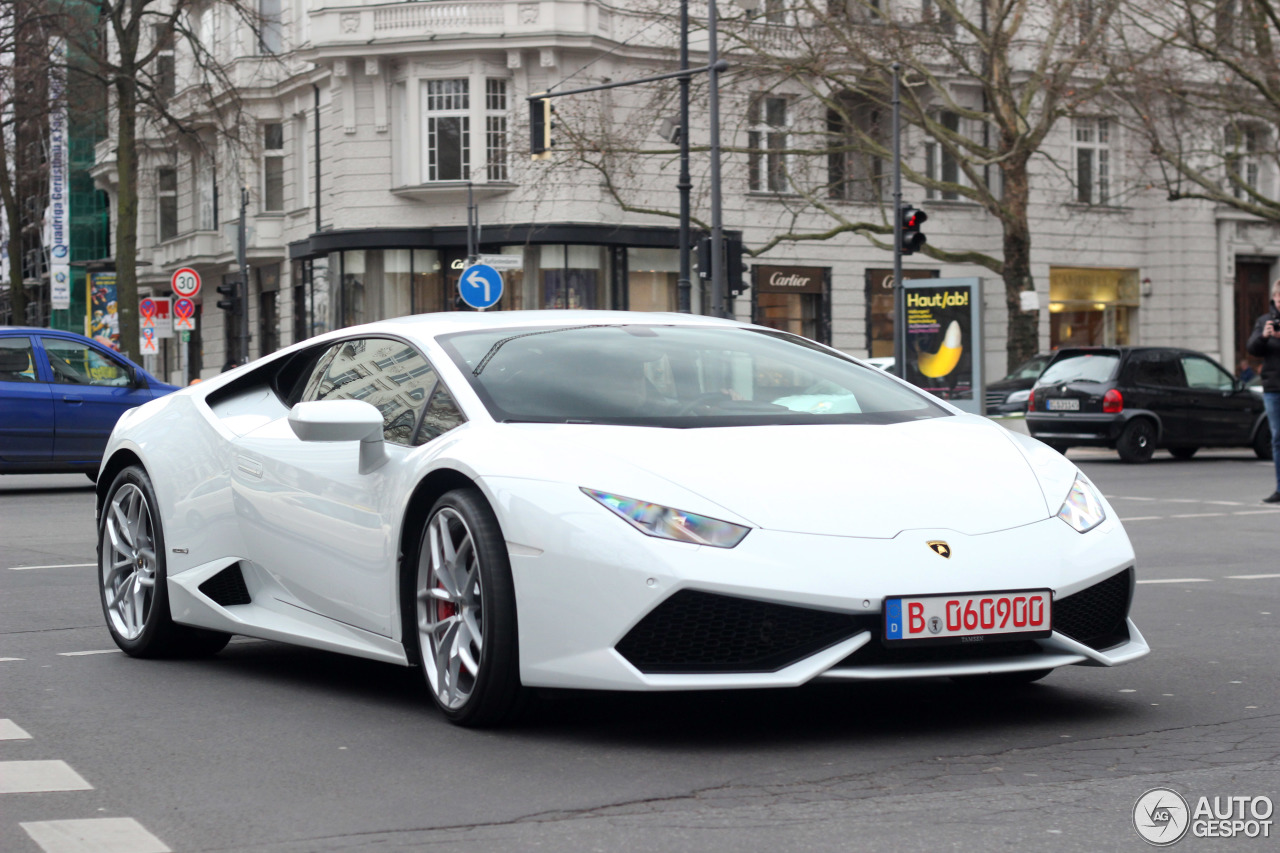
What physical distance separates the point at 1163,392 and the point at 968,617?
19.8m

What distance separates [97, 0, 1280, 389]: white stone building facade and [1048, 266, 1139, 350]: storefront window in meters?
0.06

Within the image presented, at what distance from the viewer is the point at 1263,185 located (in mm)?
47750

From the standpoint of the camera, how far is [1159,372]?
23.7 m

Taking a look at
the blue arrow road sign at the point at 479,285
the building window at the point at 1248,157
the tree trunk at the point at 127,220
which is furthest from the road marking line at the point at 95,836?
the building window at the point at 1248,157

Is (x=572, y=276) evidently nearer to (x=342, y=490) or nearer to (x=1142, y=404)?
(x=1142, y=404)

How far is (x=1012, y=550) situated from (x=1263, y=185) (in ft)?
151

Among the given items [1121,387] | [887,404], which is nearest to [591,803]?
[887,404]

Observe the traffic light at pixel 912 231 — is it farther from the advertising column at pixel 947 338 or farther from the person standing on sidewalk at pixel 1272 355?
the person standing on sidewalk at pixel 1272 355

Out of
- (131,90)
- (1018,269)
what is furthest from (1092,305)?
(131,90)

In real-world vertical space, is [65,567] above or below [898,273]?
below

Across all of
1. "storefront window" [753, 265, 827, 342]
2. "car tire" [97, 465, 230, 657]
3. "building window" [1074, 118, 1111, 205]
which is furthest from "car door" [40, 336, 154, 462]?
"building window" [1074, 118, 1111, 205]

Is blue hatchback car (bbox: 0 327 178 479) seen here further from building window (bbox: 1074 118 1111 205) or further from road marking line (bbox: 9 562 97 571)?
building window (bbox: 1074 118 1111 205)

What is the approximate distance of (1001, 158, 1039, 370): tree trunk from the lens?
112ft

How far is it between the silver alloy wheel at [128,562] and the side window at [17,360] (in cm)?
1138
